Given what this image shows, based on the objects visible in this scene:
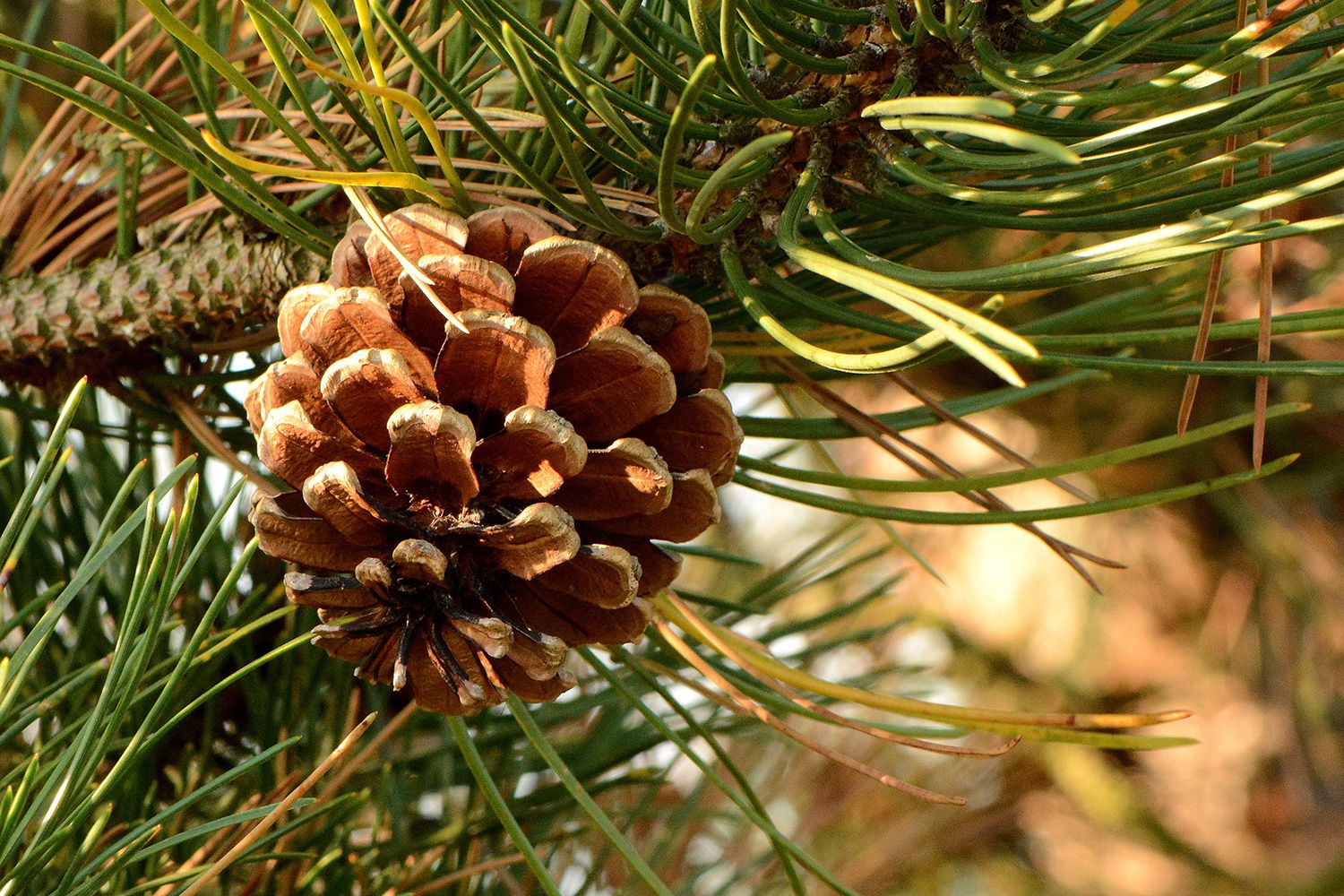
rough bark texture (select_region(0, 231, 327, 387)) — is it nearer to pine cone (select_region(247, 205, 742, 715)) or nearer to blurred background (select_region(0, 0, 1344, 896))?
pine cone (select_region(247, 205, 742, 715))

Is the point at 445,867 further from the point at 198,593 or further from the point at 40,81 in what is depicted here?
the point at 40,81

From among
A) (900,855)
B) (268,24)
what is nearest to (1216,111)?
(268,24)

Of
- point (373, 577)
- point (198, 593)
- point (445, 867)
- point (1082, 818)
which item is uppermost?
point (373, 577)

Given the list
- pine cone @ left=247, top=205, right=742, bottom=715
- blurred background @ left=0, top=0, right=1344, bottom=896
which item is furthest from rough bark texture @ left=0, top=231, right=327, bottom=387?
blurred background @ left=0, top=0, right=1344, bottom=896

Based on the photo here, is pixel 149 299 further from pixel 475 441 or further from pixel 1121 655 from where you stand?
pixel 1121 655

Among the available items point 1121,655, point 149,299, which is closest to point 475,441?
point 149,299

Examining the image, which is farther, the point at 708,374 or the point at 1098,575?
the point at 1098,575

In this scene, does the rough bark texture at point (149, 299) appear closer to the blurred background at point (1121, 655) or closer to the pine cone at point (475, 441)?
the pine cone at point (475, 441)
